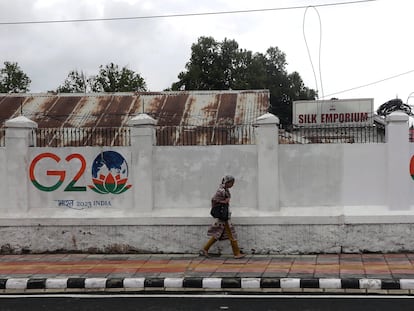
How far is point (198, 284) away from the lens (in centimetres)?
788

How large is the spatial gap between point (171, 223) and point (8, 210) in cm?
332

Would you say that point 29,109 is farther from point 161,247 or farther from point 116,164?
point 161,247

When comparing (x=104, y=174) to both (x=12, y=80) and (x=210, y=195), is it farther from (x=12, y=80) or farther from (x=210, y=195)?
(x=12, y=80)

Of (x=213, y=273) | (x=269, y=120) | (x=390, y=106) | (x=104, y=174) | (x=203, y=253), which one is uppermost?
(x=390, y=106)

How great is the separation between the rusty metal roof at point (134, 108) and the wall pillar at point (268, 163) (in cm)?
636

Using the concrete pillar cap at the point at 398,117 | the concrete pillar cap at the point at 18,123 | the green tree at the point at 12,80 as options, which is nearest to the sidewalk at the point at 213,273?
the concrete pillar cap at the point at 398,117

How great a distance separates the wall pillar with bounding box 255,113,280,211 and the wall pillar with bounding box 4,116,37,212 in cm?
Result: 462

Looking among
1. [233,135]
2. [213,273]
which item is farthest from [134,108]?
[213,273]

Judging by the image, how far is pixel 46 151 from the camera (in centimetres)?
1053

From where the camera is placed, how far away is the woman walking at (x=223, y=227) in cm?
931

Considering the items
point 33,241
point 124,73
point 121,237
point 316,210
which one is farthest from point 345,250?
point 124,73

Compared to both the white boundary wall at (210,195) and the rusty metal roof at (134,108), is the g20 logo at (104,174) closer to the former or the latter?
the white boundary wall at (210,195)

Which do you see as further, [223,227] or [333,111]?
[333,111]

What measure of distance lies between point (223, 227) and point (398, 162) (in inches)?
135
